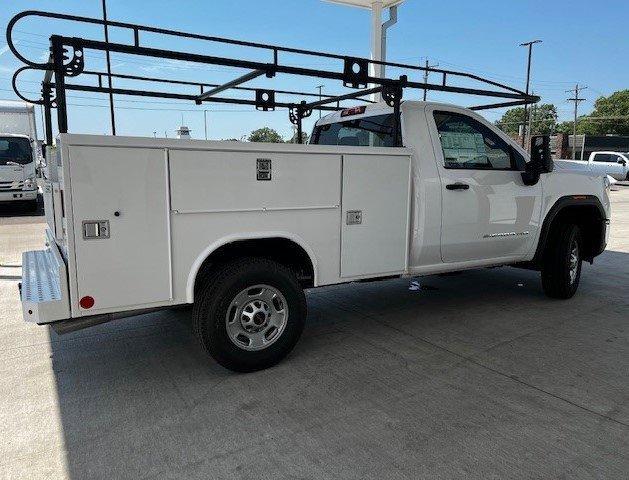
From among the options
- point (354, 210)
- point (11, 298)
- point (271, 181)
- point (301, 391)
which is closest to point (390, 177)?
point (354, 210)

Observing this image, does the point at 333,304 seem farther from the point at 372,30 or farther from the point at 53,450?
the point at 372,30

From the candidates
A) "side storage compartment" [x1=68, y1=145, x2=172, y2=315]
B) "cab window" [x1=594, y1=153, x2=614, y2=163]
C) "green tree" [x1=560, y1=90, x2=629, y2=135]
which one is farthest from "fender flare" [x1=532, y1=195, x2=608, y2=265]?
"green tree" [x1=560, y1=90, x2=629, y2=135]

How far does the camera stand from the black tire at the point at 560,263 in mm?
5863

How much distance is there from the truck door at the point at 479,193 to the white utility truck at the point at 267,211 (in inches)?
0.6

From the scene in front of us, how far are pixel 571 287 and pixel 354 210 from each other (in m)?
3.44

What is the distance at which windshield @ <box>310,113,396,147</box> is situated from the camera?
4.81 m

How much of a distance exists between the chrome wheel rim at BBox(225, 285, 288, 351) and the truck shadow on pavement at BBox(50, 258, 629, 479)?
0.27 metres

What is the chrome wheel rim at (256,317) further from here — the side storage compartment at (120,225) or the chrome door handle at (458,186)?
the chrome door handle at (458,186)

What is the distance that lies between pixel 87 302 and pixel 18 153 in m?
14.3

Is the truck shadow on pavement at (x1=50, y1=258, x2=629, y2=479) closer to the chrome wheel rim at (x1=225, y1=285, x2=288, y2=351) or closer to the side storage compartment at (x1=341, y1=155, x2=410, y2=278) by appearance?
the chrome wheel rim at (x1=225, y1=285, x2=288, y2=351)

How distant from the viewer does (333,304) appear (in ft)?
19.2

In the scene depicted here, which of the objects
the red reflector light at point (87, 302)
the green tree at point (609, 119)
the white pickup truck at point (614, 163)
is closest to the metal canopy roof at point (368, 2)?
the red reflector light at point (87, 302)

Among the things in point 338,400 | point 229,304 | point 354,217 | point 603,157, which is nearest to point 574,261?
point 354,217

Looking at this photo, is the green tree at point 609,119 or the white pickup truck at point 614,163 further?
the green tree at point 609,119
